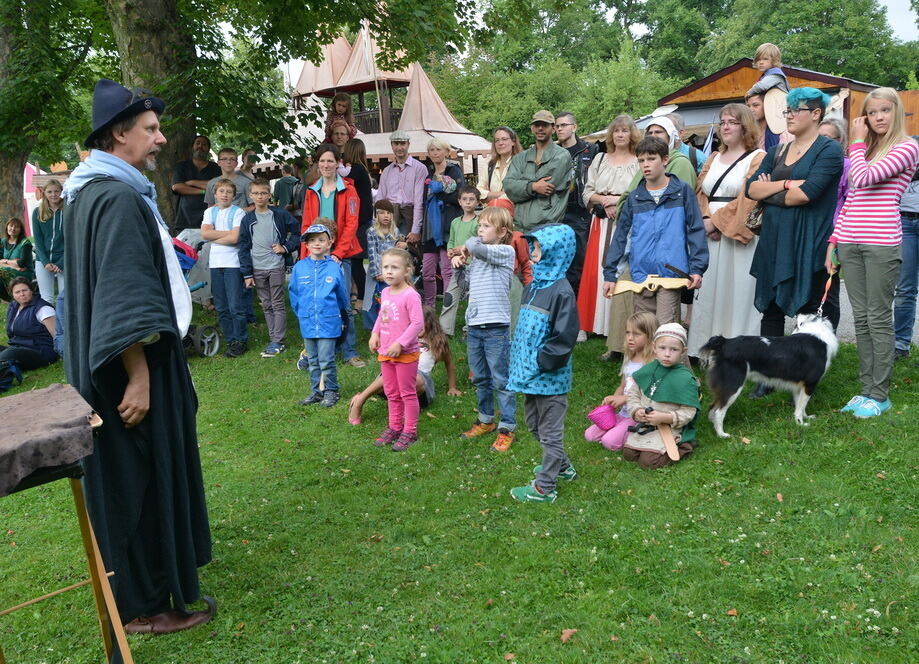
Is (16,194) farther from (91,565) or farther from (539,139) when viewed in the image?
(91,565)

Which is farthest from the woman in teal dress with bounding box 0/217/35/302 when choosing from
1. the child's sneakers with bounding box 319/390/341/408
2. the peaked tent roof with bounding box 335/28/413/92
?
the peaked tent roof with bounding box 335/28/413/92

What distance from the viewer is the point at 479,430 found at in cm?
644

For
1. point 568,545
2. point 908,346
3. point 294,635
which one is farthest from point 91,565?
point 908,346

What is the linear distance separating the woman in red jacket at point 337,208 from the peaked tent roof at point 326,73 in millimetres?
19108

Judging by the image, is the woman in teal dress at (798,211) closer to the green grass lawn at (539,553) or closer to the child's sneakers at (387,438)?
the green grass lawn at (539,553)

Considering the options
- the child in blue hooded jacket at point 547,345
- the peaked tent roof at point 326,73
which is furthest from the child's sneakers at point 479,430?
the peaked tent roof at point 326,73

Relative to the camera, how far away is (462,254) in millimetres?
6023

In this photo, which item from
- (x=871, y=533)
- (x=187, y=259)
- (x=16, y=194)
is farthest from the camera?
(x=16, y=194)

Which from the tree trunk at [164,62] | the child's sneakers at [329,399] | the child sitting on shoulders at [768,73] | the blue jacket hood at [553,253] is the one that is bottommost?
the child's sneakers at [329,399]

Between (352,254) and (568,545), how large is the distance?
549 centimetres

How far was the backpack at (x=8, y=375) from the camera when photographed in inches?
361

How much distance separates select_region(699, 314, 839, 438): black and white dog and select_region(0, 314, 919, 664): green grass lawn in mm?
287

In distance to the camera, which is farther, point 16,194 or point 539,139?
point 16,194

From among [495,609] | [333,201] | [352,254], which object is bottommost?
[495,609]
